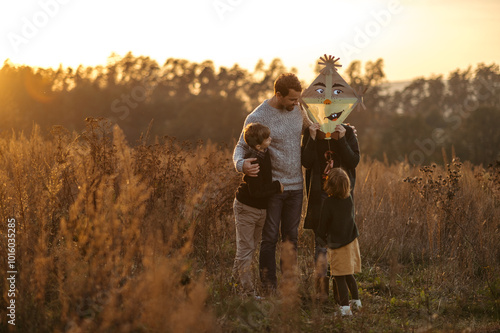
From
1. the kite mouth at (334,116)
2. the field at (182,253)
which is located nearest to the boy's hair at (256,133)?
the kite mouth at (334,116)

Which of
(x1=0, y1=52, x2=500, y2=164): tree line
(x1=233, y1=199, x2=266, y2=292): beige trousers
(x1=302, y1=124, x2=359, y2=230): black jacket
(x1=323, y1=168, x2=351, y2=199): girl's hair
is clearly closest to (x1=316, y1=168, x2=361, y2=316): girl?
(x1=323, y1=168, x2=351, y2=199): girl's hair

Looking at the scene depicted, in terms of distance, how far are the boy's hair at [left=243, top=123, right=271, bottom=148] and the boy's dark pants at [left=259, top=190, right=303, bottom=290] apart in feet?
1.77

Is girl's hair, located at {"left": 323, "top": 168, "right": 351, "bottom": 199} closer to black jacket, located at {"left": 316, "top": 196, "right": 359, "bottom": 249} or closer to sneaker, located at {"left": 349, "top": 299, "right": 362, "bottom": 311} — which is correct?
black jacket, located at {"left": 316, "top": 196, "right": 359, "bottom": 249}

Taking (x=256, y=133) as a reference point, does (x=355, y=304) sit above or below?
below

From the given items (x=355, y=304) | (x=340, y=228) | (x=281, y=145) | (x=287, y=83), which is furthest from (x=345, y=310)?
(x=287, y=83)

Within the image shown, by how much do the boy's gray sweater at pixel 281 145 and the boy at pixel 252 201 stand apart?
11 cm

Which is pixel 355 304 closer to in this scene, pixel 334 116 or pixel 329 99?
pixel 334 116

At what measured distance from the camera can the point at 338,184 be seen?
16.7 feet

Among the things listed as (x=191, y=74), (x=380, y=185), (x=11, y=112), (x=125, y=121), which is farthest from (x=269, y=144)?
(x=191, y=74)

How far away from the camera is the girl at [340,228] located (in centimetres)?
511

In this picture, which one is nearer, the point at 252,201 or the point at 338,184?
the point at 338,184

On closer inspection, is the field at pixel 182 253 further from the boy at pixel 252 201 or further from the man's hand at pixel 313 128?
the man's hand at pixel 313 128

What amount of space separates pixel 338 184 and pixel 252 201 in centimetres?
80

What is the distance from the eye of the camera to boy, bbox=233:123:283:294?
5.18m
